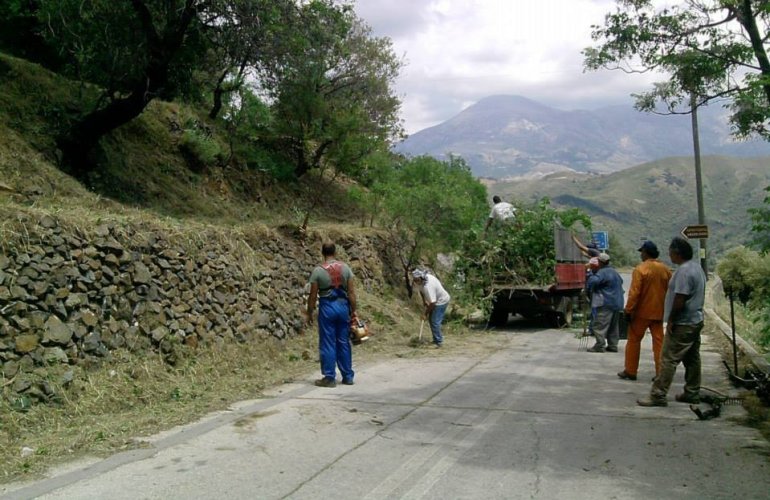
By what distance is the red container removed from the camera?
15967mm

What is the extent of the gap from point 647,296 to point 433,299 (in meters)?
4.46

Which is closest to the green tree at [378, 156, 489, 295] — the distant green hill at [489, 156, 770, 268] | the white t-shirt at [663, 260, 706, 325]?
the white t-shirt at [663, 260, 706, 325]

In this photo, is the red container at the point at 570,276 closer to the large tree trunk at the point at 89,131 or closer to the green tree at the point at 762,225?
the green tree at the point at 762,225

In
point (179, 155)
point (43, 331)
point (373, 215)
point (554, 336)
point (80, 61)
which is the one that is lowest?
point (554, 336)

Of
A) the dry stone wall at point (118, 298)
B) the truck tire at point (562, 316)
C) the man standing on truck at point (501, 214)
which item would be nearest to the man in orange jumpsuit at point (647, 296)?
the dry stone wall at point (118, 298)

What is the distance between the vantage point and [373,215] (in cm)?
1844

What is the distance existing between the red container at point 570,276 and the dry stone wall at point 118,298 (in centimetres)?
664

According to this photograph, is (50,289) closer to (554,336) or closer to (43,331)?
(43,331)

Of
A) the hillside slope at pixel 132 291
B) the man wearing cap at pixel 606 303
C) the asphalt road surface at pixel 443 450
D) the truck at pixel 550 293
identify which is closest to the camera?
the asphalt road surface at pixel 443 450

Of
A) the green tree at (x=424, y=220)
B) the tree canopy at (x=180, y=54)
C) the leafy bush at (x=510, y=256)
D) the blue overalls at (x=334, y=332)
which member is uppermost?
the tree canopy at (x=180, y=54)

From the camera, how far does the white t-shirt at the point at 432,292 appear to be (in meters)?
12.7

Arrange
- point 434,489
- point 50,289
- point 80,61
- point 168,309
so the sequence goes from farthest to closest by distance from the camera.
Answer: point 80,61 < point 168,309 < point 50,289 < point 434,489

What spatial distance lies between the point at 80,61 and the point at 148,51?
49.1 inches

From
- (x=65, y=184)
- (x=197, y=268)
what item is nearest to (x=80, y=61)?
(x=65, y=184)
